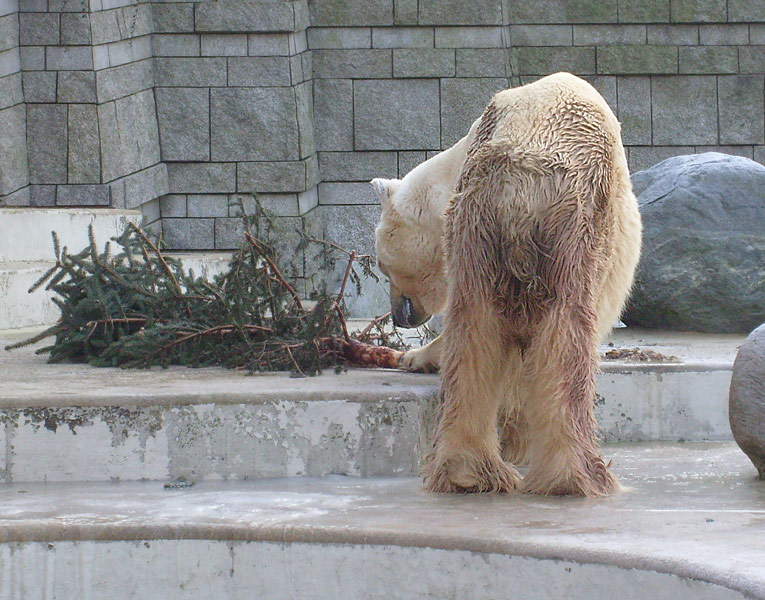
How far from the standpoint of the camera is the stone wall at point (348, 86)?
9.98 meters

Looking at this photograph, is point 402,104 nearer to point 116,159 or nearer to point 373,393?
point 116,159

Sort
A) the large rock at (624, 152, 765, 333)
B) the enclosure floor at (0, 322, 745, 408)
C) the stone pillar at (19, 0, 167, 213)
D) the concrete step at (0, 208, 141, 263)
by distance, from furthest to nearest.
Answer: the stone pillar at (19, 0, 167, 213) < the concrete step at (0, 208, 141, 263) < the large rock at (624, 152, 765, 333) < the enclosure floor at (0, 322, 745, 408)

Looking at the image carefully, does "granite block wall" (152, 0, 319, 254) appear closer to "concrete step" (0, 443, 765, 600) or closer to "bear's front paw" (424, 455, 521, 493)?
"concrete step" (0, 443, 765, 600)

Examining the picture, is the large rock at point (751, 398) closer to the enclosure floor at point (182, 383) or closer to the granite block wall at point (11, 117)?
the enclosure floor at point (182, 383)

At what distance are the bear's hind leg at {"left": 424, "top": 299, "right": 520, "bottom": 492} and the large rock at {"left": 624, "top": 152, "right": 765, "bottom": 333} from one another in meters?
3.66

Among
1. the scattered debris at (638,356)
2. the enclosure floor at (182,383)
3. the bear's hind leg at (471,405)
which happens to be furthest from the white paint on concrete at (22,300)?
the bear's hind leg at (471,405)

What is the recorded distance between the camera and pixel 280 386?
185 inches

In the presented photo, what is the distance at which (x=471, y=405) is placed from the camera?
13.0 feet

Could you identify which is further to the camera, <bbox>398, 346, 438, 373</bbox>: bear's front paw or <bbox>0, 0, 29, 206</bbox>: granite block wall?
<bbox>0, 0, 29, 206</bbox>: granite block wall

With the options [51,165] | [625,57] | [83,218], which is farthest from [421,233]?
[625,57]

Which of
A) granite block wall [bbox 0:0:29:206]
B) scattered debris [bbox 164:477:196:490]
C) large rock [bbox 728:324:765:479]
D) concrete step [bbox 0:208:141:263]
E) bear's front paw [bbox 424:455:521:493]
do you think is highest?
granite block wall [bbox 0:0:29:206]

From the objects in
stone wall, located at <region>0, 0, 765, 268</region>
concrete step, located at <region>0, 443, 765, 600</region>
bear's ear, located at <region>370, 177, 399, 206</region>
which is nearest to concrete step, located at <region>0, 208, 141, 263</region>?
stone wall, located at <region>0, 0, 765, 268</region>

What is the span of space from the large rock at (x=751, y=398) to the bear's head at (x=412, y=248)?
1.31 meters

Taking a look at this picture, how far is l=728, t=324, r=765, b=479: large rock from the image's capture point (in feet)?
14.3
